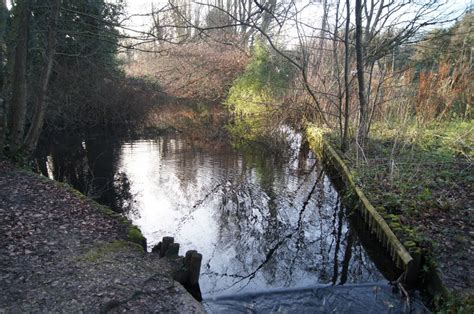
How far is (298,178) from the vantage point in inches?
385

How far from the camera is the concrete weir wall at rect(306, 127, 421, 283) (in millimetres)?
4355

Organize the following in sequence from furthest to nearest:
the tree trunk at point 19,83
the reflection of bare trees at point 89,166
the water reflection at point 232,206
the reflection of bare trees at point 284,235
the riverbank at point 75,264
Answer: the reflection of bare trees at point 89,166, the tree trunk at point 19,83, the water reflection at point 232,206, the reflection of bare trees at point 284,235, the riverbank at point 75,264

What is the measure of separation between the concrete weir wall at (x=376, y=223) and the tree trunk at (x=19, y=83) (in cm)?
707

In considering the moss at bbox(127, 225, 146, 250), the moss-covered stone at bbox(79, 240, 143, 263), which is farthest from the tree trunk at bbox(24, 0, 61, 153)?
the moss-covered stone at bbox(79, 240, 143, 263)

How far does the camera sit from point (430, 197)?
569 centimetres

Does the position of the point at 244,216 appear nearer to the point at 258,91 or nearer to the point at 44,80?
the point at 44,80

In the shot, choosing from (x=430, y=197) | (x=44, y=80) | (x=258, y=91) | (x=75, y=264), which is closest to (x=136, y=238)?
(x=75, y=264)

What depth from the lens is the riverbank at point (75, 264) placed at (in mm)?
3596

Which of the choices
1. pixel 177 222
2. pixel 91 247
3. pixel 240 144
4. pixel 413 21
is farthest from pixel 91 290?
pixel 240 144

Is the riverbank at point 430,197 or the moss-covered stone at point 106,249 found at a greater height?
the riverbank at point 430,197

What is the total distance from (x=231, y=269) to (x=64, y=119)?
12239 millimetres

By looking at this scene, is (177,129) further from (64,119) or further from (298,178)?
(298,178)

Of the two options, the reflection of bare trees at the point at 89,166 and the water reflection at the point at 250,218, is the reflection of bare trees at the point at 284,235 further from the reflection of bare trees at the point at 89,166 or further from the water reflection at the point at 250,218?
the reflection of bare trees at the point at 89,166

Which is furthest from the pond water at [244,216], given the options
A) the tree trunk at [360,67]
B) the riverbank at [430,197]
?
the tree trunk at [360,67]
